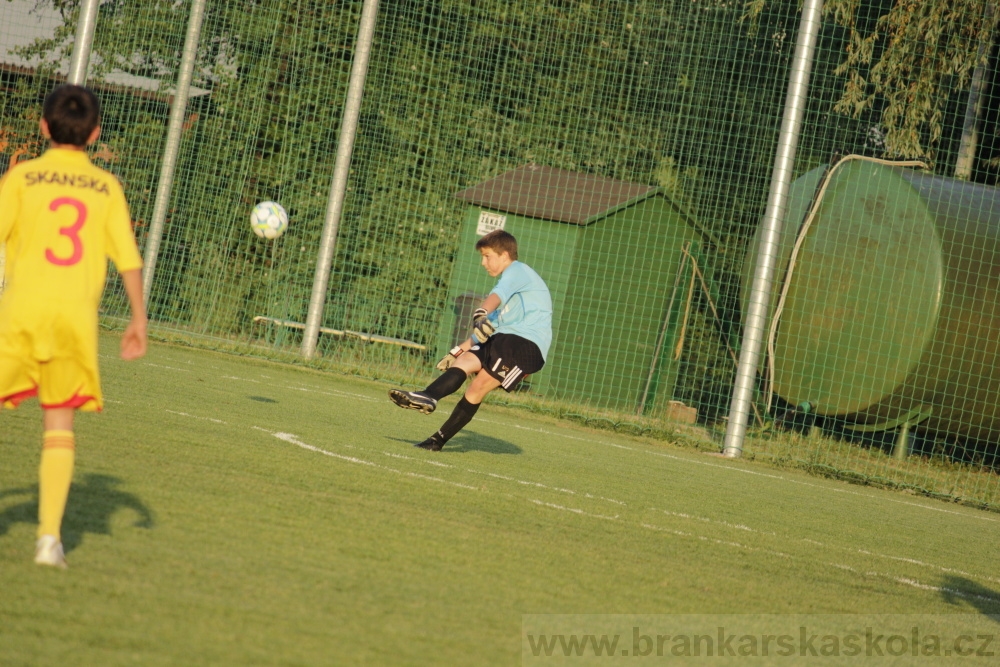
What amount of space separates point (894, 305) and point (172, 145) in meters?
8.38

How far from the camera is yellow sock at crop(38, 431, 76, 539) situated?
10.6ft

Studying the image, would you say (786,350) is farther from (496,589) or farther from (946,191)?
(496,589)

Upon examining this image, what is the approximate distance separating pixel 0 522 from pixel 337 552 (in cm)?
115

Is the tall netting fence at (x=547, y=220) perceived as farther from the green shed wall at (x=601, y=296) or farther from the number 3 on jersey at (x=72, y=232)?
the number 3 on jersey at (x=72, y=232)

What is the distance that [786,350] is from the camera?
11438 millimetres

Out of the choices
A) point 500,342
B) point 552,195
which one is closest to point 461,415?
point 500,342

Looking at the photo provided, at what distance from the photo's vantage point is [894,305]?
1109 cm

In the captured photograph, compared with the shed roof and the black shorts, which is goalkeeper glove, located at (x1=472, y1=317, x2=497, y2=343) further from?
the shed roof

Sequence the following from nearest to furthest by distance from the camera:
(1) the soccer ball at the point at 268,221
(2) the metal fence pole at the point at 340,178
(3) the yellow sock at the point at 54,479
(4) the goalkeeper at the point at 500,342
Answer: (3) the yellow sock at the point at 54,479 < (4) the goalkeeper at the point at 500,342 < (2) the metal fence pole at the point at 340,178 < (1) the soccer ball at the point at 268,221

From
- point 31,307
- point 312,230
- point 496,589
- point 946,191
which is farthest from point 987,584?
point 312,230

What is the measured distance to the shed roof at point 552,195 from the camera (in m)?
13.3

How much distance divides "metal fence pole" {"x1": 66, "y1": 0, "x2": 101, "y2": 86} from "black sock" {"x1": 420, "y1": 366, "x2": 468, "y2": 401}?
8.07 m

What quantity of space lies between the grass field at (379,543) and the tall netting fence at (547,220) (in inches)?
126

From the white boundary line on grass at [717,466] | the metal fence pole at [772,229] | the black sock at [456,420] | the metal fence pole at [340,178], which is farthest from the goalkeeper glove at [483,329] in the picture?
the metal fence pole at [340,178]
